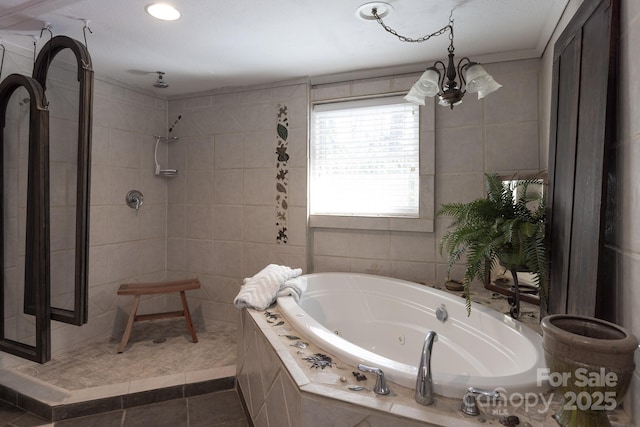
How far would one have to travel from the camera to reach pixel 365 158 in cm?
267

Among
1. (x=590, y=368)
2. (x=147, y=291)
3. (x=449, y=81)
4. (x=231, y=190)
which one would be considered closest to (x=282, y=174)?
(x=231, y=190)

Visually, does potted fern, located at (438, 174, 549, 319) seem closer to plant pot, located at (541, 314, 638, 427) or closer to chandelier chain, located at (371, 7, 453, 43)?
plant pot, located at (541, 314, 638, 427)

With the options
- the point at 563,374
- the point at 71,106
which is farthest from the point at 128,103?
the point at 563,374

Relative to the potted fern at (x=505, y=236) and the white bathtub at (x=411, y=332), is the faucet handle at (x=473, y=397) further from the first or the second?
the potted fern at (x=505, y=236)

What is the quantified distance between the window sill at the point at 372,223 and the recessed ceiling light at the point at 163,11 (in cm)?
164

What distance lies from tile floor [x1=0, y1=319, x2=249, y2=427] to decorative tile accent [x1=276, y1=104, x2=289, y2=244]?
1.01 meters

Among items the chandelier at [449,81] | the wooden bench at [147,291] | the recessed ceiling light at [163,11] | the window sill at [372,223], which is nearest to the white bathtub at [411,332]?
the window sill at [372,223]

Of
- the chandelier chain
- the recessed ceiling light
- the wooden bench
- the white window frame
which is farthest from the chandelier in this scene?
the wooden bench

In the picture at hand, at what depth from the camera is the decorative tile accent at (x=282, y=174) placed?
2.81 meters

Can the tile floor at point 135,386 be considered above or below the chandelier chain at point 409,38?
below

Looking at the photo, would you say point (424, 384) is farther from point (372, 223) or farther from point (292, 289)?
point (372, 223)

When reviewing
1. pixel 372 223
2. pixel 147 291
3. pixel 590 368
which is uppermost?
pixel 372 223

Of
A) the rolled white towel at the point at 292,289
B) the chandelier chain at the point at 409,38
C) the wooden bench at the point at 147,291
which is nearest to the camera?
the chandelier chain at the point at 409,38

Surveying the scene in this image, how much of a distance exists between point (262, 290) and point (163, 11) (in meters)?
1.58
